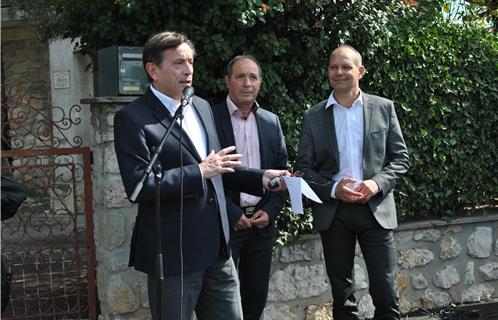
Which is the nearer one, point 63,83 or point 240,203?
point 240,203

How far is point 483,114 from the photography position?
646 centimetres

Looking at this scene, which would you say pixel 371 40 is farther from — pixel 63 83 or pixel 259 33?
pixel 63 83

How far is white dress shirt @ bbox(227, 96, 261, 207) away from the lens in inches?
184

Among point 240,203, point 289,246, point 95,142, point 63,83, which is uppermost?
point 63,83

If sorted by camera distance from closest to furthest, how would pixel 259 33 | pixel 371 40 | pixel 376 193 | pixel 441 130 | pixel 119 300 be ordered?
1. pixel 376 193
2. pixel 119 300
3. pixel 259 33
4. pixel 371 40
5. pixel 441 130

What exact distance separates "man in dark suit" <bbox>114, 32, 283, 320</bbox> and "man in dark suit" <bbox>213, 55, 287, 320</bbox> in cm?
92

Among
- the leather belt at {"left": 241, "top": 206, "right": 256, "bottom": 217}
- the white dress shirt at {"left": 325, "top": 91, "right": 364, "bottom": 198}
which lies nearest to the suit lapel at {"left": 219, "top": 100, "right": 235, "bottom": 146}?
the leather belt at {"left": 241, "top": 206, "right": 256, "bottom": 217}

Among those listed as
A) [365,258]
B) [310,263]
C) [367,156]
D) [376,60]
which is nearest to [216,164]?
[367,156]

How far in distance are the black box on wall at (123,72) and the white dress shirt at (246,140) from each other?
2.28 feet

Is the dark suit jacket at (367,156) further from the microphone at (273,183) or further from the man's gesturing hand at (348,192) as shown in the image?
the microphone at (273,183)

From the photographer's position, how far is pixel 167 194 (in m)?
3.44

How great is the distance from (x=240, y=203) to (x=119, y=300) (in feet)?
3.85

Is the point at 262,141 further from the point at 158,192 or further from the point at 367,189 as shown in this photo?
the point at 158,192

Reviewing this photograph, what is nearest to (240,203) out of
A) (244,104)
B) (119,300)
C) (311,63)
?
(244,104)
